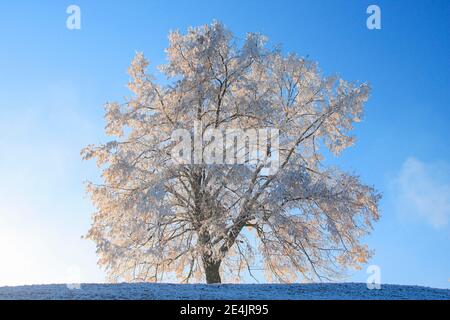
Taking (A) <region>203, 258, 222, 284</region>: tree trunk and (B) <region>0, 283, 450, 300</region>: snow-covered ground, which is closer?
(B) <region>0, 283, 450, 300</region>: snow-covered ground

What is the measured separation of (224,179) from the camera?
17562 mm

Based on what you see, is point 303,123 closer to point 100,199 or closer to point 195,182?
point 195,182

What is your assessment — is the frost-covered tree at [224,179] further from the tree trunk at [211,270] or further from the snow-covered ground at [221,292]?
the snow-covered ground at [221,292]

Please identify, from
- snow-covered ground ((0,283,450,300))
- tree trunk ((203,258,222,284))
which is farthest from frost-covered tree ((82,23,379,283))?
snow-covered ground ((0,283,450,300))

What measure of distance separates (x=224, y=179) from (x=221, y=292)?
6459 millimetres

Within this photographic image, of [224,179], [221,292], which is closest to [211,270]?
[224,179]

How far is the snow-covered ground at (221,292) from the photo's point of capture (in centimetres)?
1086

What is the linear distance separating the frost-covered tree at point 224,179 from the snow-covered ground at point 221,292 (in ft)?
16.0

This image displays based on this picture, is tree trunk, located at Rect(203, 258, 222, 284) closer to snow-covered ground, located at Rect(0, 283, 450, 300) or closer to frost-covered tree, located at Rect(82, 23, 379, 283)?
frost-covered tree, located at Rect(82, 23, 379, 283)

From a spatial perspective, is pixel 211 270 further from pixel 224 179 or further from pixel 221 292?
pixel 221 292

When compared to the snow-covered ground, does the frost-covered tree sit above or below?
above

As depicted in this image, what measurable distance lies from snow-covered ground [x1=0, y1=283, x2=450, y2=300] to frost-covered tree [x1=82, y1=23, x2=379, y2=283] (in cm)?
487

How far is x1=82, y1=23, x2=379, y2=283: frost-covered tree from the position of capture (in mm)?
17781
